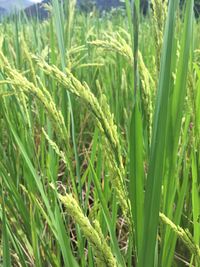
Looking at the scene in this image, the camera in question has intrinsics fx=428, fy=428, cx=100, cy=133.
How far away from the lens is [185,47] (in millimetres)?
503

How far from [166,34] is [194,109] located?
219 mm

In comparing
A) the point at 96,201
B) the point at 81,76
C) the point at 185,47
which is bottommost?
the point at 96,201

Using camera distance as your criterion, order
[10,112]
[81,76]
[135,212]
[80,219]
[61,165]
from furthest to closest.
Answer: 1. [81,76]
2. [61,165]
3. [10,112]
4. [135,212]
5. [80,219]

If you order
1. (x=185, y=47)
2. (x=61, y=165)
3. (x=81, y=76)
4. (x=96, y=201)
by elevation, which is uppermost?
(x=185, y=47)

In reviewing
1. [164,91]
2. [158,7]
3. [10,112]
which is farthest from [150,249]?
[10,112]

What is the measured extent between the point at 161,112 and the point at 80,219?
13 centimetres

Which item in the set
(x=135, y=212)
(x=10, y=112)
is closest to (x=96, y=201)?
(x=135, y=212)

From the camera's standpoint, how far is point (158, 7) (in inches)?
20.8

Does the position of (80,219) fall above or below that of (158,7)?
below

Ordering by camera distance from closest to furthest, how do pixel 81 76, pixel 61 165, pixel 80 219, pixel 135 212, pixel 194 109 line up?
1. pixel 80 219
2. pixel 135 212
3. pixel 194 109
4. pixel 61 165
5. pixel 81 76

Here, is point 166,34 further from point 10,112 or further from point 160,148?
point 10,112

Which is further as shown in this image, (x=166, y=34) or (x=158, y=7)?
(x=158, y=7)

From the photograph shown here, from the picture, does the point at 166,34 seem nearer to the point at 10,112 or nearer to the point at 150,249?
the point at 150,249

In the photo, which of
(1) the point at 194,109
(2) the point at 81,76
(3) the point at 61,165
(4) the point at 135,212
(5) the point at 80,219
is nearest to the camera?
(5) the point at 80,219
